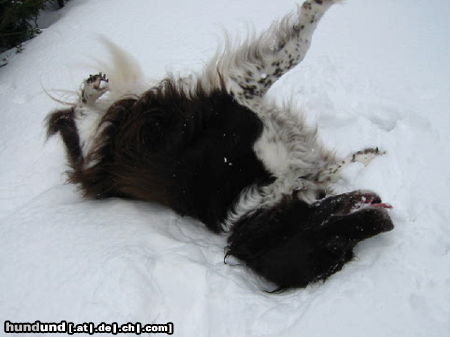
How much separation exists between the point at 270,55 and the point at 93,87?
124cm

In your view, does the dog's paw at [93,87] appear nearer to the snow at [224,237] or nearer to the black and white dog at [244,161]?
the black and white dog at [244,161]

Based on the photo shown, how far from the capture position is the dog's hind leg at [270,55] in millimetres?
2420

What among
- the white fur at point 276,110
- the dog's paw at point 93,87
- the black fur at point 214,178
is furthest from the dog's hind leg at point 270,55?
the dog's paw at point 93,87

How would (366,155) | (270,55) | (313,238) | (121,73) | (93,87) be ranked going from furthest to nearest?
(121,73)
(93,87)
(366,155)
(270,55)
(313,238)

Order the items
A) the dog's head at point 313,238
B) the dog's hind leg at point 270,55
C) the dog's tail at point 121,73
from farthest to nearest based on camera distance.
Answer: the dog's tail at point 121,73 < the dog's hind leg at point 270,55 < the dog's head at point 313,238

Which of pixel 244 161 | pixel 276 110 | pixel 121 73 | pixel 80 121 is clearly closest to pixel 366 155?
pixel 276 110

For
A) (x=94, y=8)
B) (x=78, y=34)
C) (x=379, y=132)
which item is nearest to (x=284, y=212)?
(x=379, y=132)

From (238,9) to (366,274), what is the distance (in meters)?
3.25

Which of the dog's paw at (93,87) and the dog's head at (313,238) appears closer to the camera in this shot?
the dog's head at (313,238)

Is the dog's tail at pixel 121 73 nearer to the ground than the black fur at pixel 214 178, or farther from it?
farther from it

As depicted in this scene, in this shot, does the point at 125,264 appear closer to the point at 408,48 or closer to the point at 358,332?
the point at 358,332

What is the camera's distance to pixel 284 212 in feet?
7.28

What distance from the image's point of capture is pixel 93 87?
107 inches

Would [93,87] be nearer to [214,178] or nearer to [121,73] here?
[121,73]
